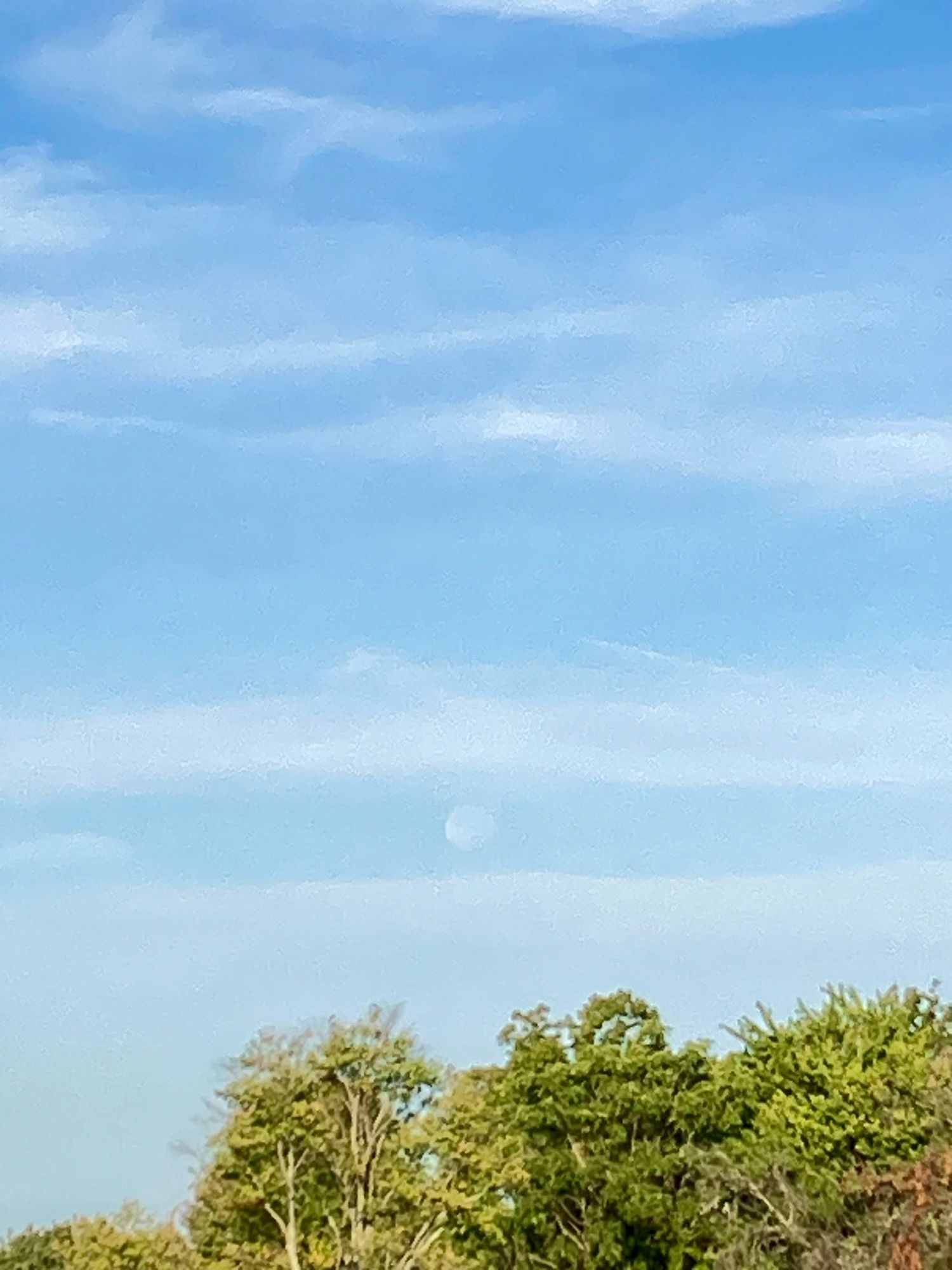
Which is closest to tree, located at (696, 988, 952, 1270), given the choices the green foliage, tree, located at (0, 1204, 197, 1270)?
tree, located at (0, 1204, 197, 1270)

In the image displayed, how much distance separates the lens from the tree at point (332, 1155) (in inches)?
2512

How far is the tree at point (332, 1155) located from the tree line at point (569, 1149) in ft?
0.23

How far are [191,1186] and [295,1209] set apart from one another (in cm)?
579

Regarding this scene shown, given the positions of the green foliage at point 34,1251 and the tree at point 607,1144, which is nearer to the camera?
the tree at point 607,1144

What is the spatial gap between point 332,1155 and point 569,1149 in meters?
11.1

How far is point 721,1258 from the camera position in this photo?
53.8 m

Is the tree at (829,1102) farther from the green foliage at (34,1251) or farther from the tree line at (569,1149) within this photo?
the green foliage at (34,1251)

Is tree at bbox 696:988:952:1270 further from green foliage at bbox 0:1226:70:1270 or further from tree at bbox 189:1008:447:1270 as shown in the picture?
green foliage at bbox 0:1226:70:1270

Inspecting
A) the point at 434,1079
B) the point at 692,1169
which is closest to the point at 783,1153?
the point at 692,1169

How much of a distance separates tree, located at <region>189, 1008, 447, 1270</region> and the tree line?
71 mm

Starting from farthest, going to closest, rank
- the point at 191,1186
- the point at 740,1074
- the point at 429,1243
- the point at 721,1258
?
the point at 740,1074 → the point at 191,1186 → the point at 429,1243 → the point at 721,1258

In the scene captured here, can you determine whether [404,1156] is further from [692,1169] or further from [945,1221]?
[945,1221]

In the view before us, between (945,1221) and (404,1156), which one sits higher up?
(404,1156)

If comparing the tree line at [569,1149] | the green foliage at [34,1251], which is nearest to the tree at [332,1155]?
the tree line at [569,1149]
